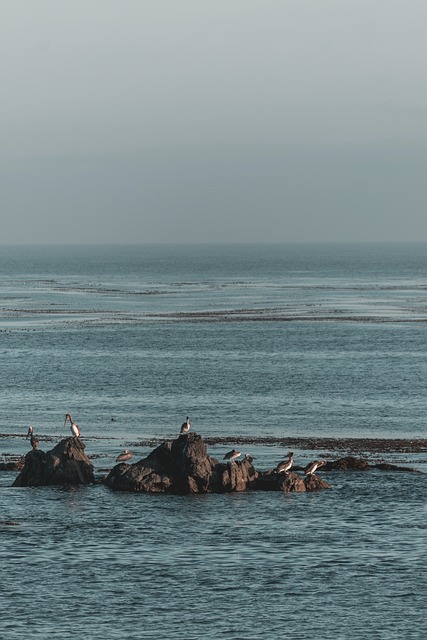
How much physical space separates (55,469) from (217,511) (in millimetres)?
8816

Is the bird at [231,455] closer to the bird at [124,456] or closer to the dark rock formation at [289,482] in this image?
the dark rock formation at [289,482]

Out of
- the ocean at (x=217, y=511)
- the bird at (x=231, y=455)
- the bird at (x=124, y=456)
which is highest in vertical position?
the bird at (x=231, y=455)

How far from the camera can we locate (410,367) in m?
102

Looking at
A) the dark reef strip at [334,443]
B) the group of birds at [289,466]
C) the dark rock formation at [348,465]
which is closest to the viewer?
the group of birds at [289,466]

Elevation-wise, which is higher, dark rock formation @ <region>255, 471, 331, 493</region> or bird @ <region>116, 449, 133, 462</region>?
bird @ <region>116, 449, 133, 462</region>

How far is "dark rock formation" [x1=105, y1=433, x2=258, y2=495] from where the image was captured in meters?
52.7

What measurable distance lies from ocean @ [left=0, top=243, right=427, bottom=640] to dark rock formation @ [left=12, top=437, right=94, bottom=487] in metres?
0.90

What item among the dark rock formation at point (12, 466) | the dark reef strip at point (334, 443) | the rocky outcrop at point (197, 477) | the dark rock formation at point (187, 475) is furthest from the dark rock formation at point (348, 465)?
the dark rock formation at point (12, 466)

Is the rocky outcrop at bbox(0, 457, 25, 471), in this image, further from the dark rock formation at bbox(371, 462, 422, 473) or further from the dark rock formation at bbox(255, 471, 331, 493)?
the dark rock formation at bbox(371, 462, 422, 473)

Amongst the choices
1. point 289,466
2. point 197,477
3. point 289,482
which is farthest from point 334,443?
point 197,477

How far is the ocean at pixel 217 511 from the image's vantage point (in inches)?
1454

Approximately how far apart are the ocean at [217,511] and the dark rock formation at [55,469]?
2.94ft

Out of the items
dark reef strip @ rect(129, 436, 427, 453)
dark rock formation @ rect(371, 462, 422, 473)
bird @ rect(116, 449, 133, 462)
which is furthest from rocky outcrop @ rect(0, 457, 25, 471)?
dark rock formation @ rect(371, 462, 422, 473)

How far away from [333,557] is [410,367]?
60.6 metres
